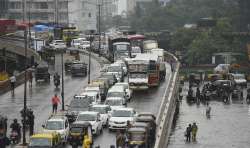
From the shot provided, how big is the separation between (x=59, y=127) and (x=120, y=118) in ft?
17.4

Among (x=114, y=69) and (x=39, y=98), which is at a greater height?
(x=114, y=69)

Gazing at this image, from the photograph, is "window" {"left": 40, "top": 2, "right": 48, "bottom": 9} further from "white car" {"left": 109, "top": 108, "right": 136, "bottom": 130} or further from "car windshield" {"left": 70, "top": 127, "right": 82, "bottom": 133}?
"car windshield" {"left": 70, "top": 127, "right": 82, "bottom": 133}

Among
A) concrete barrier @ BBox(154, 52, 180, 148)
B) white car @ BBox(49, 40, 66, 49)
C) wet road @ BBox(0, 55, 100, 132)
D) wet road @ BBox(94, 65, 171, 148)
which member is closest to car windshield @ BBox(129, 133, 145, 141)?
concrete barrier @ BBox(154, 52, 180, 148)

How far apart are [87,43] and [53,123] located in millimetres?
64196

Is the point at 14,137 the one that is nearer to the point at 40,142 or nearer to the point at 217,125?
the point at 40,142

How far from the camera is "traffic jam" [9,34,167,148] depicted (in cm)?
4319

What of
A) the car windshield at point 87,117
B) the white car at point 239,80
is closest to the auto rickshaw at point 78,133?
the car windshield at point 87,117

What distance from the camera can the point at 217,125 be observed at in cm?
7262

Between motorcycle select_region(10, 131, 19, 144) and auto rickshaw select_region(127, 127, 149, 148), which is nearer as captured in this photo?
auto rickshaw select_region(127, 127, 149, 148)

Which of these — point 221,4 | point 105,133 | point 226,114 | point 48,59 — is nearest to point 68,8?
point 221,4

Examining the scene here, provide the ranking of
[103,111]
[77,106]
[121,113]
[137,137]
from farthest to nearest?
1. [77,106]
2. [103,111]
3. [121,113]
4. [137,137]

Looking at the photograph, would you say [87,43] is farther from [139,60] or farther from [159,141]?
[159,141]

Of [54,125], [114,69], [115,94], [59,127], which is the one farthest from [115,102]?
[114,69]

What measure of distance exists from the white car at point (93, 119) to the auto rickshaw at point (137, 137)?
373 cm
